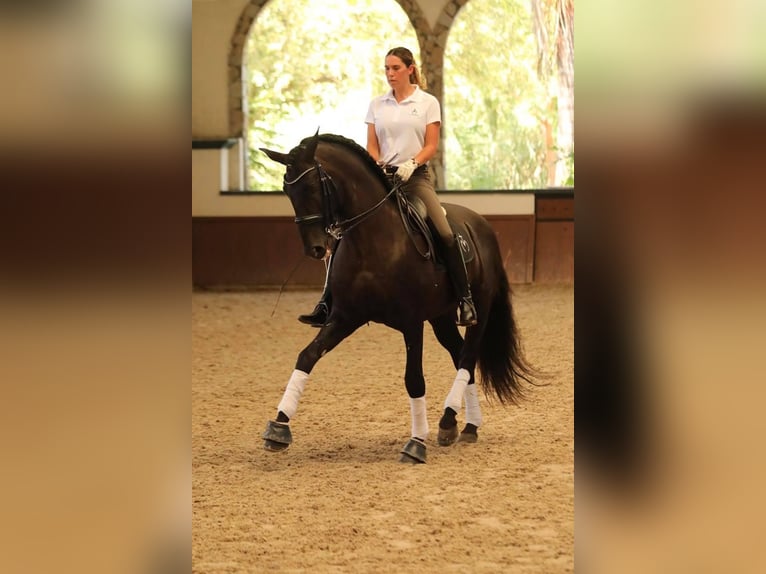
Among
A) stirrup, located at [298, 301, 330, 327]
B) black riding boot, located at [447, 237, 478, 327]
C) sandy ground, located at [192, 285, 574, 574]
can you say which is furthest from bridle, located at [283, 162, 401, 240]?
sandy ground, located at [192, 285, 574, 574]

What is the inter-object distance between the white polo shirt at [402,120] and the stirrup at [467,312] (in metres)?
0.74

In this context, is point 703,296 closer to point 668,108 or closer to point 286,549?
point 668,108

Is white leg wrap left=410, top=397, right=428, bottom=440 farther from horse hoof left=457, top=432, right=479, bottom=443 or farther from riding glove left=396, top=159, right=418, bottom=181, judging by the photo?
riding glove left=396, top=159, right=418, bottom=181

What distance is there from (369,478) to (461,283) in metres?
1.12

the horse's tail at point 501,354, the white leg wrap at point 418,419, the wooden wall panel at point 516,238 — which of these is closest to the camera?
the white leg wrap at point 418,419

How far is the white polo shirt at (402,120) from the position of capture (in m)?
4.98

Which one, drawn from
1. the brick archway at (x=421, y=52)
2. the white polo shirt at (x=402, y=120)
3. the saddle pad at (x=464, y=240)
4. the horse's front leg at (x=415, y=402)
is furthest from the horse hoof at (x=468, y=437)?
the brick archway at (x=421, y=52)

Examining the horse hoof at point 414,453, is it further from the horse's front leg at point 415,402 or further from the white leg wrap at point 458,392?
the white leg wrap at point 458,392

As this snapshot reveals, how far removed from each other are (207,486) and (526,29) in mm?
10570

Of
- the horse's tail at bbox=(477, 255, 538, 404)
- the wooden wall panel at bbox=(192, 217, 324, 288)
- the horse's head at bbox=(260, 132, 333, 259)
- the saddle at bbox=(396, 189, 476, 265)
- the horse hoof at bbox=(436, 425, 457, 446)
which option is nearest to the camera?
the horse's head at bbox=(260, 132, 333, 259)

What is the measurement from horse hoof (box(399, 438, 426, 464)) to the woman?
66 cm

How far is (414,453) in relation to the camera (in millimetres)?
4762

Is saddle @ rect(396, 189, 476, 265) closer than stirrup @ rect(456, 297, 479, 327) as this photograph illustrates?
Yes

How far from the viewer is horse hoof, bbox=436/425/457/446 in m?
5.17
